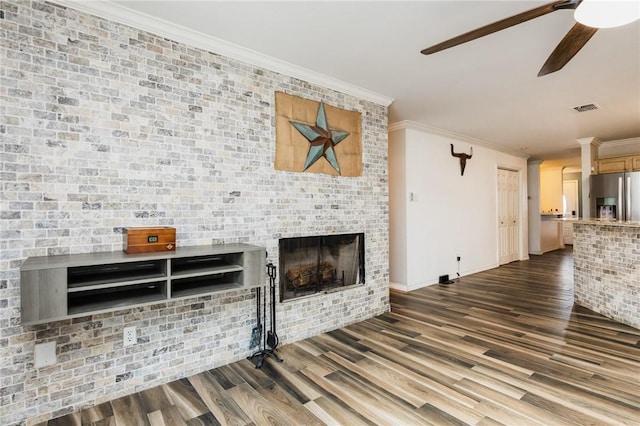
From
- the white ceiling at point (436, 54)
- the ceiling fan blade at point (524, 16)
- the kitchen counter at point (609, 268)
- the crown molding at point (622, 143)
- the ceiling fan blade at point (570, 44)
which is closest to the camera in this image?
the ceiling fan blade at point (524, 16)

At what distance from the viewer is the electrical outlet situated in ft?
7.53

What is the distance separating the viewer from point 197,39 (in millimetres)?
2588

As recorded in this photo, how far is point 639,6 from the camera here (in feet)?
5.19

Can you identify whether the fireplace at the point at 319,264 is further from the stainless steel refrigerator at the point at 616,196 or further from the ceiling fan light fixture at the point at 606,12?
the stainless steel refrigerator at the point at 616,196

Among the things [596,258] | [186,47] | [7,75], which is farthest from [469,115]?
[7,75]

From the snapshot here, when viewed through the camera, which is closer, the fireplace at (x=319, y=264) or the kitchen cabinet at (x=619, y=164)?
the fireplace at (x=319, y=264)

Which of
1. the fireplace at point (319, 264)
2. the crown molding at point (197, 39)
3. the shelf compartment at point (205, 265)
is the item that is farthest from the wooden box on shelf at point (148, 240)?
the crown molding at point (197, 39)

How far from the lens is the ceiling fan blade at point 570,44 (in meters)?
1.88

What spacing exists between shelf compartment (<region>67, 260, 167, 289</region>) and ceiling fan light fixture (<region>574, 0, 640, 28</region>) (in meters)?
2.73

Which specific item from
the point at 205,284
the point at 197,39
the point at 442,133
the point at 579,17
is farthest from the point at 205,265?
the point at 442,133

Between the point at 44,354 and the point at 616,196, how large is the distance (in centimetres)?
800

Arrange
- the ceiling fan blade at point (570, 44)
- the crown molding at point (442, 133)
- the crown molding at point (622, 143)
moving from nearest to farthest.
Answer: the ceiling fan blade at point (570, 44), the crown molding at point (442, 133), the crown molding at point (622, 143)

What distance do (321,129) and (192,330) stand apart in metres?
2.18

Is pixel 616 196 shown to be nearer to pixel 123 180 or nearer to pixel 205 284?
pixel 205 284
